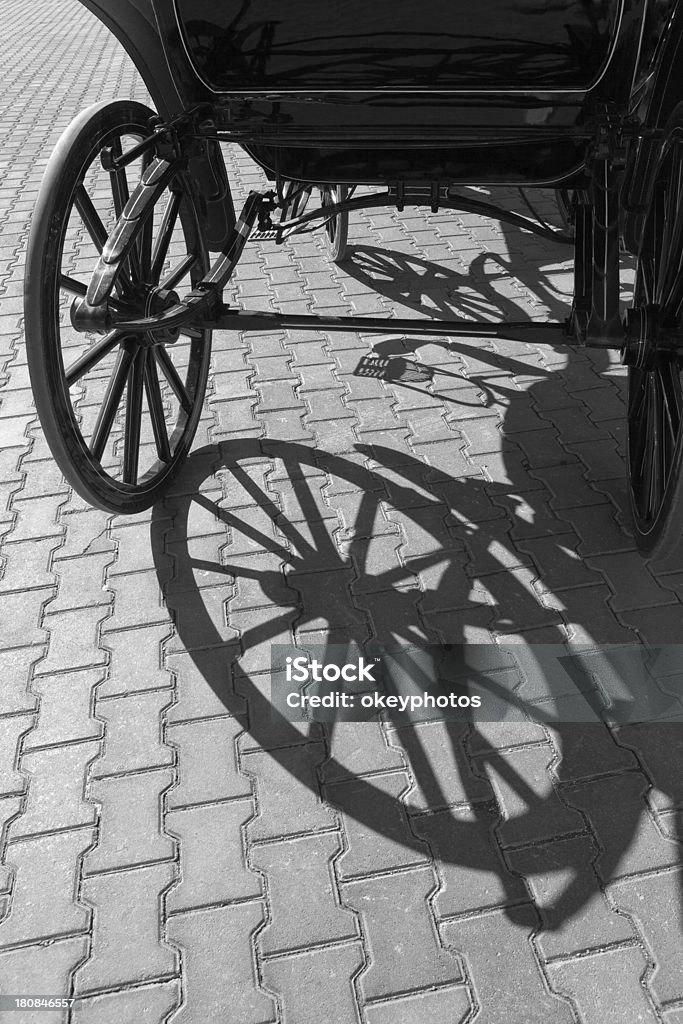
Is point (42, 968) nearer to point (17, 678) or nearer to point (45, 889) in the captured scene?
point (45, 889)

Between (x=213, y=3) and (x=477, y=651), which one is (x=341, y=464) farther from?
(x=213, y=3)

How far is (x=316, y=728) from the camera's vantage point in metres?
2.19

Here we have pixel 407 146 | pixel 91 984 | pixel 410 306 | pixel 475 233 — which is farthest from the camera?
pixel 475 233

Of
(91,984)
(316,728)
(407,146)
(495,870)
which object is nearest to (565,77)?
(407,146)

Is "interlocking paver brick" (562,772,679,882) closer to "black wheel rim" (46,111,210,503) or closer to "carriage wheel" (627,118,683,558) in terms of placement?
"carriage wheel" (627,118,683,558)

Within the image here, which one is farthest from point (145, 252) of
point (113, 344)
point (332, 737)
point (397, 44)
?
point (332, 737)

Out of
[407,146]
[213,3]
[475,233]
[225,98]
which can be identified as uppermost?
[213,3]

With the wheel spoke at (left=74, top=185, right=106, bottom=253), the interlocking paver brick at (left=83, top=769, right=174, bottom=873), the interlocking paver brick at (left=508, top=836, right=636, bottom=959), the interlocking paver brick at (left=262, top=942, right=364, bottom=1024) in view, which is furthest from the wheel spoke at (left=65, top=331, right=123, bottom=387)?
the interlocking paver brick at (left=508, top=836, right=636, bottom=959)

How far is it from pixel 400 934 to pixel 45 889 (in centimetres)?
72

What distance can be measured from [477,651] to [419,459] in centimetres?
92

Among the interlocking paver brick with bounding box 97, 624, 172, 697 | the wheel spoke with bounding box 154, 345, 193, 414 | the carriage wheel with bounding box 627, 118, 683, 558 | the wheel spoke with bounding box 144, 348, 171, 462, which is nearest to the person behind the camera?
the carriage wheel with bounding box 627, 118, 683, 558

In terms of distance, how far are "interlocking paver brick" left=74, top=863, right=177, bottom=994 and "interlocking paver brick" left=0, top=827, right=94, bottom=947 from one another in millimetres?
38

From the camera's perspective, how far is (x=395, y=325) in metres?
2.45

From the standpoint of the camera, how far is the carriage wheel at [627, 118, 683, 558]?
221 cm
